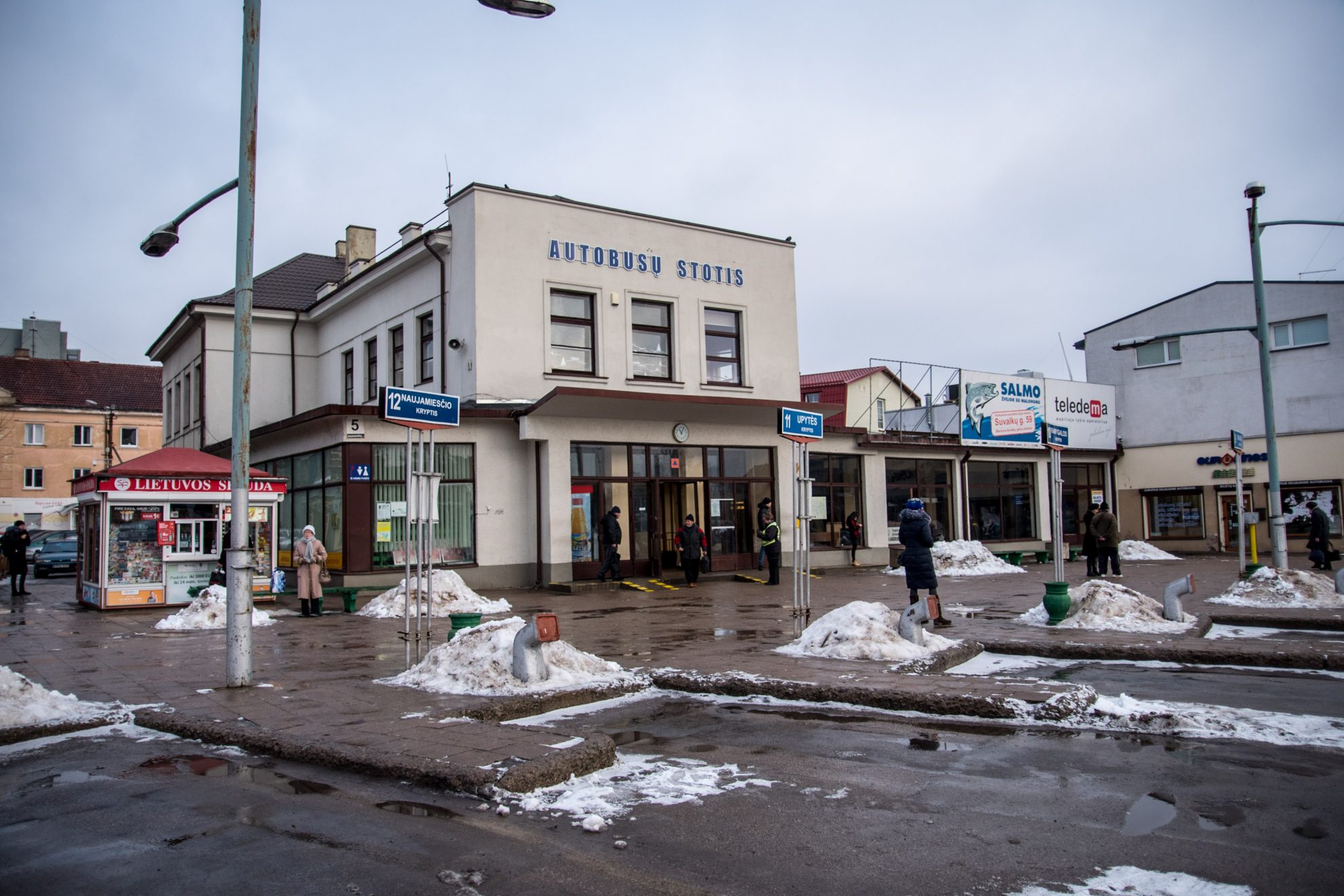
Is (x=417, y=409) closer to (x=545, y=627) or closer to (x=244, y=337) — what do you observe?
(x=244, y=337)

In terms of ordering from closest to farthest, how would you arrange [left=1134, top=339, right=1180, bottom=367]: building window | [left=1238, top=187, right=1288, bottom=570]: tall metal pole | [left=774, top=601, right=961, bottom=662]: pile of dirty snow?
1. [left=774, top=601, right=961, bottom=662]: pile of dirty snow
2. [left=1238, top=187, right=1288, bottom=570]: tall metal pole
3. [left=1134, top=339, right=1180, bottom=367]: building window

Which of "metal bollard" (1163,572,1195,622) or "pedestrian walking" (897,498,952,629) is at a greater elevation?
"pedestrian walking" (897,498,952,629)

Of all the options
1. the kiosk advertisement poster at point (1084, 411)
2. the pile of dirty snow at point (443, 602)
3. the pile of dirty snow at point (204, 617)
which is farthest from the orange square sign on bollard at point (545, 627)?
the kiosk advertisement poster at point (1084, 411)

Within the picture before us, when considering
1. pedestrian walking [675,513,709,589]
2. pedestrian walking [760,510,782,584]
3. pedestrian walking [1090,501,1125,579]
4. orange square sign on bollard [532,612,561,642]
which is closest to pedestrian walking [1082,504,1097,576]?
pedestrian walking [1090,501,1125,579]

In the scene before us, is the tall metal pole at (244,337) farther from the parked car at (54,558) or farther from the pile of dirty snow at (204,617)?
the parked car at (54,558)

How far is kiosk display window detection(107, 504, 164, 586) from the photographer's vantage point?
1892cm

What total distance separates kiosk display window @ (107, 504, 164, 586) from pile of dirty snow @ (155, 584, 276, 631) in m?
3.32

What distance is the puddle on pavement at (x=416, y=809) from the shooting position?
5.37 metres

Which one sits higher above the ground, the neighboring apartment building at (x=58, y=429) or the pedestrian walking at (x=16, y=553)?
the neighboring apartment building at (x=58, y=429)

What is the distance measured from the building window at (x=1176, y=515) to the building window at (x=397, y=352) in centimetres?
2846

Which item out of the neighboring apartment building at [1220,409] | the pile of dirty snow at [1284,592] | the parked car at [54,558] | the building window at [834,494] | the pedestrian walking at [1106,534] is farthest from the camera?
the parked car at [54,558]

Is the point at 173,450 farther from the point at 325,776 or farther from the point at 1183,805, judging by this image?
the point at 1183,805

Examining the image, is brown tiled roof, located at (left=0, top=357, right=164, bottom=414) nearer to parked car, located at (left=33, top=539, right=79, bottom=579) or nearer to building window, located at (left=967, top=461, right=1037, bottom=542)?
parked car, located at (left=33, top=539, right=79, bottom=579)

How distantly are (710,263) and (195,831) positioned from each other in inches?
875
